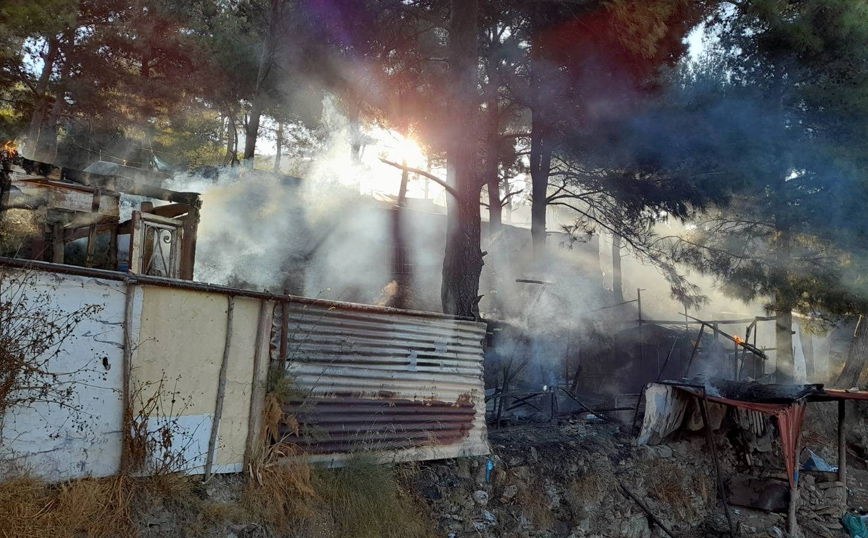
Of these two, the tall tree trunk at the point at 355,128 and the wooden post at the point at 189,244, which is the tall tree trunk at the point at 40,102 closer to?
the wooden post at the point at 189,244

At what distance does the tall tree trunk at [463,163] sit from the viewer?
10242 millimetres

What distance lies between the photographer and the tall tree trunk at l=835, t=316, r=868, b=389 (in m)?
17.8

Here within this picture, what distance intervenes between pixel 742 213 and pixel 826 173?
246 cm

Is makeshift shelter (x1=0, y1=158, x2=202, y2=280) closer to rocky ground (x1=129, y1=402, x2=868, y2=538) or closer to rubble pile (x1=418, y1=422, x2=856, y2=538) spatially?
rocky ground (x1=129, y1=402, x2=868, y2=538)

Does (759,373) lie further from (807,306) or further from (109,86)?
(109,86)

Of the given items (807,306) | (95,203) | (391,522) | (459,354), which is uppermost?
(95,203)

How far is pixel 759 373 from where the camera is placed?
58.0ft

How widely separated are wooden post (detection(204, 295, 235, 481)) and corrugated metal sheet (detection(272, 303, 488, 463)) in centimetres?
57

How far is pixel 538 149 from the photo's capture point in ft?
53.5

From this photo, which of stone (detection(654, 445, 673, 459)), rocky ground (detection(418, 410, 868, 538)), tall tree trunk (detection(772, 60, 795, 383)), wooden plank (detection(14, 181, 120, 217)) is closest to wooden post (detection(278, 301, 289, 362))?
rocky ground (detection(418, 410, 868, 538))

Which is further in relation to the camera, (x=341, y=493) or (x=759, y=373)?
(x=759, y=373)

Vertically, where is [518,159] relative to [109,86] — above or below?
below

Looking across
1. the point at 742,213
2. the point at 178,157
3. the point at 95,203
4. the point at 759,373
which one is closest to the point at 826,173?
the point at 742,213

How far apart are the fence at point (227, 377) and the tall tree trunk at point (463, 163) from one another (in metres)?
1.64
